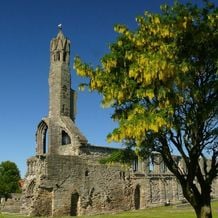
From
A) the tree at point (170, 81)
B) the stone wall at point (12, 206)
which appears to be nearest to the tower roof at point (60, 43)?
the stone wall at point (12, 206)

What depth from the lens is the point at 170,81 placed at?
48.9 ft

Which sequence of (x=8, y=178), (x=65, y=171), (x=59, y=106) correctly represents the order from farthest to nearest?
(x=8, y=178) → (x=59, y=106) → (x=65, y=171)

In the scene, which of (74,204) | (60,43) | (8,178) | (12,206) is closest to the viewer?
(74,204)

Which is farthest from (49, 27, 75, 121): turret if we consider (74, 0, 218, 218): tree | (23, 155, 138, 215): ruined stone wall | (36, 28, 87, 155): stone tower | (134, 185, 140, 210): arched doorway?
(74, 0, 218, 218): tree

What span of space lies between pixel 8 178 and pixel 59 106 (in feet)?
90.7

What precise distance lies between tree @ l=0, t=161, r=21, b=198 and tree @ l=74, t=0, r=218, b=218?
53.8m

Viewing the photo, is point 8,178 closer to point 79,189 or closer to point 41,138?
point 41,138

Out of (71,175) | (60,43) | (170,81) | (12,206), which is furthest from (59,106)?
(170,81)

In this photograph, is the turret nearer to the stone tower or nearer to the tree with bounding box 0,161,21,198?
the stone tower

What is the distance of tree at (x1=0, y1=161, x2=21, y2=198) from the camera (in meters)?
67.9

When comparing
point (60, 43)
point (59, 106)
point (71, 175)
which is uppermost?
point (60, 43)

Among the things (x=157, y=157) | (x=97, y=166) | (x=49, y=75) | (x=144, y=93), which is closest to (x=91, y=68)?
(x=144, y=93)

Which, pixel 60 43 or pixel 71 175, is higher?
pixel 60 43

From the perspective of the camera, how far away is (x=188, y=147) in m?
15.9
